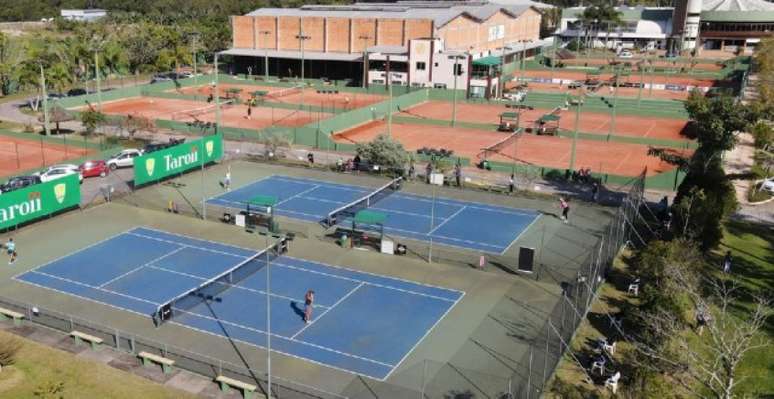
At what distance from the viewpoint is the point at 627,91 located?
317ft

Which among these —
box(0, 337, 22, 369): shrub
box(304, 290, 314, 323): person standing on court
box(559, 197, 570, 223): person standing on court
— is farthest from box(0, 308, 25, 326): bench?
box(559, 197, 570, 223): person standing on court

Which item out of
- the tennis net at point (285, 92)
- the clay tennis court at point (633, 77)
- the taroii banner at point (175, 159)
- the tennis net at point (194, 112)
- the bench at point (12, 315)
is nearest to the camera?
the bench at point (12, 315)

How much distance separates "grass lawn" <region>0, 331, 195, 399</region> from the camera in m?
22.9

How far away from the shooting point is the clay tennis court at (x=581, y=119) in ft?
231

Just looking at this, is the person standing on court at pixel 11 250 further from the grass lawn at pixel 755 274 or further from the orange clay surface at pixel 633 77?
the orange clay surface at pixel 633 77

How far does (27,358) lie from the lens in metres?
25.0

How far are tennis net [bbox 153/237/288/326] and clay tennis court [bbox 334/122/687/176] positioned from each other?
25.7 m

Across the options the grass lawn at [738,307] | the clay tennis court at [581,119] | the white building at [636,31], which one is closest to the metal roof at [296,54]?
the clay tennis court at [581,119]

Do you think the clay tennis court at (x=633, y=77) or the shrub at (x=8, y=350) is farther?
the clay tennis court at (x=633, y=77)

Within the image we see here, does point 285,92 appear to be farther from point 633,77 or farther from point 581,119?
point 633,77

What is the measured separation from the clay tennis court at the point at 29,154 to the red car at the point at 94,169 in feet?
9.72

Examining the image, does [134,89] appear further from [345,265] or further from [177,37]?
[345,265]

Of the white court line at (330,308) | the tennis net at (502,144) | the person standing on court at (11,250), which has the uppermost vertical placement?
the tennis net at (502,144)

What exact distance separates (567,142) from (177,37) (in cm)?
7210
